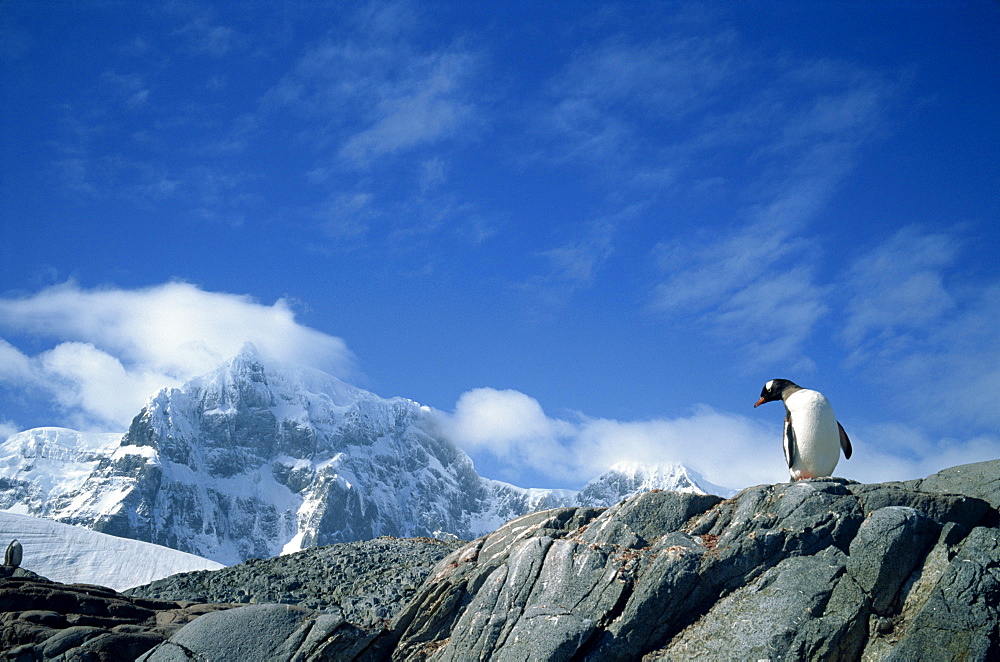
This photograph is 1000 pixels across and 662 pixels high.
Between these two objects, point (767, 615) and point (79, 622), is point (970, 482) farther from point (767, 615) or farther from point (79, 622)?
point (79, 622)

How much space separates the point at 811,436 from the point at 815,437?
0.28 ft

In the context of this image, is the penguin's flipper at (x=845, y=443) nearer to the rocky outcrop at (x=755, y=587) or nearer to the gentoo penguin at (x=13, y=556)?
the rocky outcrop at (x=755, y=587)

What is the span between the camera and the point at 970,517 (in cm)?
1348

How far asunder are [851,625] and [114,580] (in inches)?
1575

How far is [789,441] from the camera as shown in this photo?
53.8ft

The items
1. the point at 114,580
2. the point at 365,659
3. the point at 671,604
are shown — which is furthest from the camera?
the point at 114,580

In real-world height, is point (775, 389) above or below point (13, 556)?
above

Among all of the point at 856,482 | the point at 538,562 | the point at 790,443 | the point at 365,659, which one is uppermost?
the point at 790,443

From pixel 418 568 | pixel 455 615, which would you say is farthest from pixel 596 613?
pixel 418 568

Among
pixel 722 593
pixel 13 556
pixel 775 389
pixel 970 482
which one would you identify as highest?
pixel 775 389

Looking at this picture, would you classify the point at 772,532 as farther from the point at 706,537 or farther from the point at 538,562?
the point at 538,562

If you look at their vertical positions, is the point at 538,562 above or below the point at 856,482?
below

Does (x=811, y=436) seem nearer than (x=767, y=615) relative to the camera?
No

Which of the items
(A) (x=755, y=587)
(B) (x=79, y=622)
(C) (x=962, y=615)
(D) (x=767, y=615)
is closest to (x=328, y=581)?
(B) (x=79, y=622)
